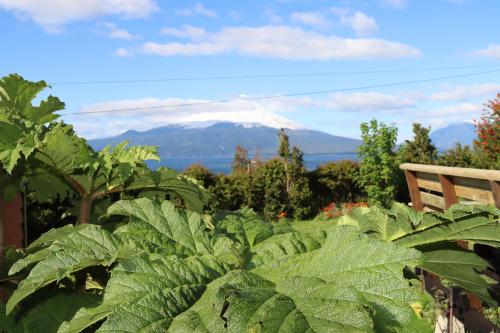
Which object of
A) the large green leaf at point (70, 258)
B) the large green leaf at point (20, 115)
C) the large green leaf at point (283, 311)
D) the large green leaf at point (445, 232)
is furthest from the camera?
the large green leaf at point (20, 115)

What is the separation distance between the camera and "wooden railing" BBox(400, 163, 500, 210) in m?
3.62

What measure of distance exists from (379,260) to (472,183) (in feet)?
11.6

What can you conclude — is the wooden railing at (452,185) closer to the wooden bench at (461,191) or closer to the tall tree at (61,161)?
the wooden bench at (461,191)

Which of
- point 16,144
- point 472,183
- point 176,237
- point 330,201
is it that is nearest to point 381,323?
point 176,237

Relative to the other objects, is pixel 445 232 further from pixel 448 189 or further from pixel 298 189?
pixel 298 189

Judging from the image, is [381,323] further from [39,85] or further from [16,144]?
[39,85]

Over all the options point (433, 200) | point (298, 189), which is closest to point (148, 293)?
point (433, 200)

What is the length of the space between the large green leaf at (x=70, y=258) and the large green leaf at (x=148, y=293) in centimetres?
10

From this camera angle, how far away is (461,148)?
56.4ft

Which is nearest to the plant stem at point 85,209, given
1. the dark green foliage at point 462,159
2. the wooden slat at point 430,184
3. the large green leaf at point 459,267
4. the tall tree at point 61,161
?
the tall tree at point 61,161

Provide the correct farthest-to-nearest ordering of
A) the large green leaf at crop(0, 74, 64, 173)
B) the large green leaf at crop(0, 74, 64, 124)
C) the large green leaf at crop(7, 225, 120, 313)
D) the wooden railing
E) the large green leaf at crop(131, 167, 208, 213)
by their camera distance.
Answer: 1. the wooden railing
2. the large green leaf at crop(0, 74, 64, 124)
3. the large green leaf at crop(131, 167, 208, 213)
4. the large green leaf at crop(0, 74, 64, 173)
5. the large green leaf at crop(7, 225, 120, 313)

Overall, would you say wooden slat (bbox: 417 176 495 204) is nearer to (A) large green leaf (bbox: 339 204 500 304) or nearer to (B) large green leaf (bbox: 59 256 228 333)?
(A) large green leaf (bbox: 339 204 500 304)

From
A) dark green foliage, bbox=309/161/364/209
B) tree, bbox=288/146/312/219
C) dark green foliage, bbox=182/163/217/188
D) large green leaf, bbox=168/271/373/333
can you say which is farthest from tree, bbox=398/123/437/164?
large green leaf, bbox=168/271/373/333

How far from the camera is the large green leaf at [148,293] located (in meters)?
0.71
